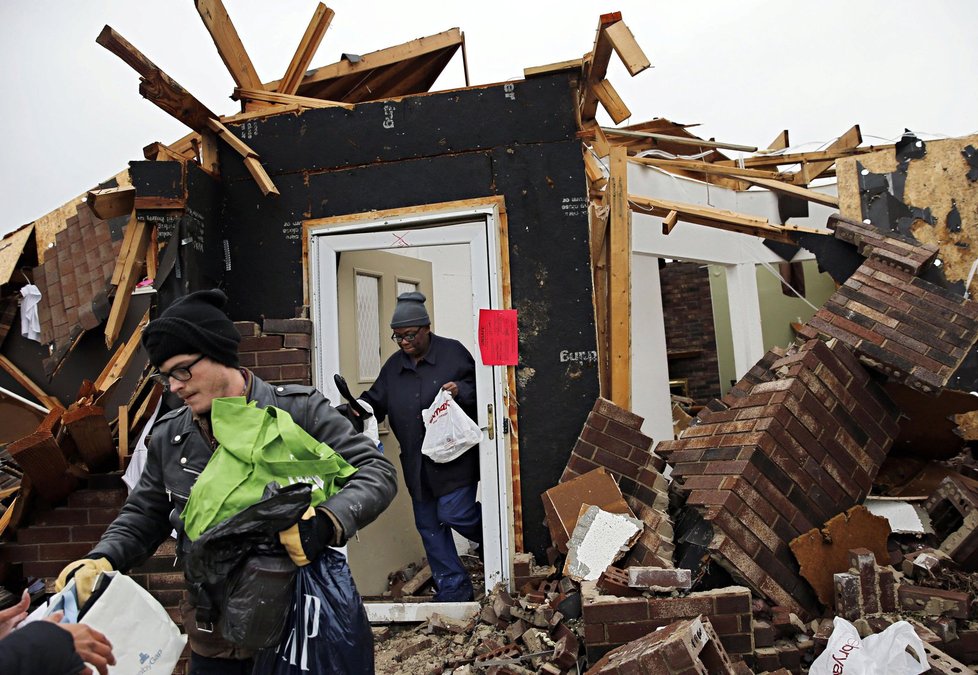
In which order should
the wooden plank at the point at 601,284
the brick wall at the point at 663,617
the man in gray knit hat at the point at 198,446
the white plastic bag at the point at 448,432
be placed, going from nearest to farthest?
the man in gray knit hat at the point at 198,446, the brick wall at the point at 663,617, the white plastic bag at the point at 448,432, the wooden plank at the point at 601,284

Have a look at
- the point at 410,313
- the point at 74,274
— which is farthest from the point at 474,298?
the point at 74,274

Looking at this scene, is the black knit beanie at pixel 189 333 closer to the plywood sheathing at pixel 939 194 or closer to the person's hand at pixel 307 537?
the person's hand at pixel 307 537

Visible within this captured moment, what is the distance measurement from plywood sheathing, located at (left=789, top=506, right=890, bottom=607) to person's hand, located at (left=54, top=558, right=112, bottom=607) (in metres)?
3.31

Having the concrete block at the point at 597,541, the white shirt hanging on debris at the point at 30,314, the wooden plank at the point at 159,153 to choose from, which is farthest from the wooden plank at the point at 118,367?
the concrete block at the point at 597,541

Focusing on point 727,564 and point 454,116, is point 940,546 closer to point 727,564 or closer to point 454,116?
point 727,564

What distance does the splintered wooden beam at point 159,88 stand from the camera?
4664 millimetres

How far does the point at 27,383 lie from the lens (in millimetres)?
7094

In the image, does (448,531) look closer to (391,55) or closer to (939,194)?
(391,55)

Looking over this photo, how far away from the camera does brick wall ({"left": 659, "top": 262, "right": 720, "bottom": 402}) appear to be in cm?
1327

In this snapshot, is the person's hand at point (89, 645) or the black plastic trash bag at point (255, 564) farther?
the black plastic trash bag at point (255, 564)

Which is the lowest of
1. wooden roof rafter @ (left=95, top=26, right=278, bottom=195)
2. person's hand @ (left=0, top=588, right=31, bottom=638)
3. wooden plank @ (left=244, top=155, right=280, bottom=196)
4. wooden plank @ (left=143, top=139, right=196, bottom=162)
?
person's hand @ (left=0, top=588, right=31, bottom=638)

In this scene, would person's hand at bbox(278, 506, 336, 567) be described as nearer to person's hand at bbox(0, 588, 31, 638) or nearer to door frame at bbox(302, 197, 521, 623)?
person's hand at bbox(0, 588, 31, 638)

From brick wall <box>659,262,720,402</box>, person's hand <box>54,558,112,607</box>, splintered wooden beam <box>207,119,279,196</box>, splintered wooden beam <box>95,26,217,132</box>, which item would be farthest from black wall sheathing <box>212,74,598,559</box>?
brick wall <box>659,262,720,402</box>

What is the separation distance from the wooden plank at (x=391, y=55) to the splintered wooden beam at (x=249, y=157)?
1.01 m
